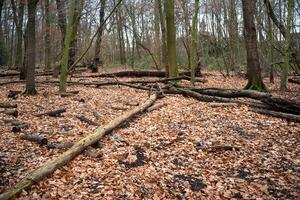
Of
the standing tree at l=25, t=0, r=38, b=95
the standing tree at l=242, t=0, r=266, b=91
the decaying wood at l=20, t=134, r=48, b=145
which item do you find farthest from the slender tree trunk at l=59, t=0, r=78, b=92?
the standing tree at l=242, t=0, r=266, b=91

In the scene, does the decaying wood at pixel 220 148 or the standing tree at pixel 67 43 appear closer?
the decaying wood at pixel 220 148

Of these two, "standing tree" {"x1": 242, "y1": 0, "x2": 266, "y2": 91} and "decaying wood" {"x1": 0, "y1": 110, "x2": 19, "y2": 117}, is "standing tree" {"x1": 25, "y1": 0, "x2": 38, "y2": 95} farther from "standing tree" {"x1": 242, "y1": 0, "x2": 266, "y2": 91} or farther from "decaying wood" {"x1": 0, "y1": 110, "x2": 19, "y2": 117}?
"standing tree" {"x1": 242, "y1": 0, "x2": 266, "y2": 91}

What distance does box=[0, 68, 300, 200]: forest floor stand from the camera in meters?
5.61

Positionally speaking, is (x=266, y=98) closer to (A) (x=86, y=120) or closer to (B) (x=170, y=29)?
(A) (x=86, y=120)

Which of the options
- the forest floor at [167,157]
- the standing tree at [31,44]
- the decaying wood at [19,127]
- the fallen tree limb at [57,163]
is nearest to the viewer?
the fallen tree limb at [57,163]

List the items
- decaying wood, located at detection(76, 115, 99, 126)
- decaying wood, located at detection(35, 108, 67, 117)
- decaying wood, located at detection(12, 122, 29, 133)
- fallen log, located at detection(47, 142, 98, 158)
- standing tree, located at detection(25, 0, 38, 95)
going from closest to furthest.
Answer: fallen log, located at detection(47, 142, 98, 158) < decaying wood, located at detection(12, 122, 29, 133) < decaying wood, located at detection(76, 115, 99, 126) < decaying wood, located at detection(35, 108, 67, 117) < standing tree, located at detection(25, 0, 38, 95)

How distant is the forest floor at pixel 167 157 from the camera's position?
5609 mm

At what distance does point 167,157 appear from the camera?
23.0 ft

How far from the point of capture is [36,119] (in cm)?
934

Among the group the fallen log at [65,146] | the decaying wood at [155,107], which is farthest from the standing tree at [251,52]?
the fallen log at [65,146]

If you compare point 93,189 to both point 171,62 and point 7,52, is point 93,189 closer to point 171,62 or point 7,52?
point 171,62

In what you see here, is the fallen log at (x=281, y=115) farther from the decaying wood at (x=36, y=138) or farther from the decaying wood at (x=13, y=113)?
the decaying wood at (x=13, y=113)

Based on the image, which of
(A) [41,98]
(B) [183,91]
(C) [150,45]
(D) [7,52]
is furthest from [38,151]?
(D) [7,52]

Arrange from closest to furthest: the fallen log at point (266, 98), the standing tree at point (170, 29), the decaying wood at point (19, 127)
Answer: the decaying wood at point (19, 127)
the fallen log at point (266, 98)
the standing tree at point (170, 29)
